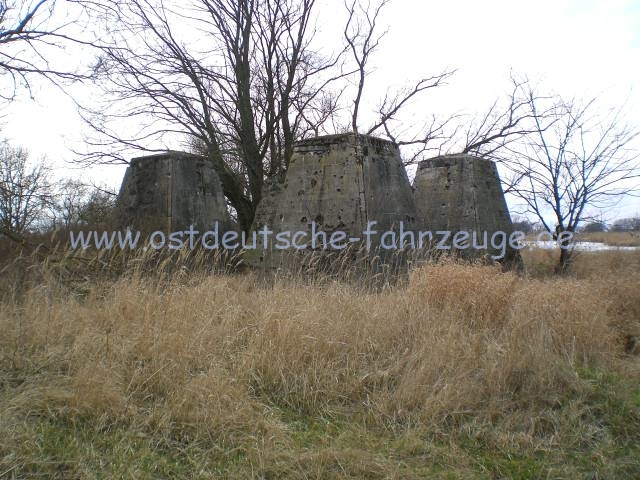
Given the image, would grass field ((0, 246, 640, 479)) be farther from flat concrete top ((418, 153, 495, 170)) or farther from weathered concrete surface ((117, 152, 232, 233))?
flat concrete top ((418, 153, 495, 170))

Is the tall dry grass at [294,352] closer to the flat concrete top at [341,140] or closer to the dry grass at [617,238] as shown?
the flat concrete top at [341,140]

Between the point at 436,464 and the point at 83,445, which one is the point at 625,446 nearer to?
the point at 436,464

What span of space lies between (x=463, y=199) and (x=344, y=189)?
9.58 feet

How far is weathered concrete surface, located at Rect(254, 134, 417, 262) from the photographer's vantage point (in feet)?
20.4

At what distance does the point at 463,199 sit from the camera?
832 cm

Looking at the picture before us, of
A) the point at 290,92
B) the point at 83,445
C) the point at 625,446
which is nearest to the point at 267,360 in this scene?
the point at 83,445

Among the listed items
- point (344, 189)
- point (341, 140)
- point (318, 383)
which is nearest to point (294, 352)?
point (318, 383)

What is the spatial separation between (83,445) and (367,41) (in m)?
11.1

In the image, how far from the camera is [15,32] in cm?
550

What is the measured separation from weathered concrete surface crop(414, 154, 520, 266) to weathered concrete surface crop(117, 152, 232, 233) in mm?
3582

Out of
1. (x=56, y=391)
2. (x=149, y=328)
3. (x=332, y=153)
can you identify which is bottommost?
(x=56, y=391)

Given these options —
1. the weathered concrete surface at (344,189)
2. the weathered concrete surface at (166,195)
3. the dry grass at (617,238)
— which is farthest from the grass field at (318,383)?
the dry grass at (617,238)

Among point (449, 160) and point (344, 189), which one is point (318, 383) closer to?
point (344, 189)

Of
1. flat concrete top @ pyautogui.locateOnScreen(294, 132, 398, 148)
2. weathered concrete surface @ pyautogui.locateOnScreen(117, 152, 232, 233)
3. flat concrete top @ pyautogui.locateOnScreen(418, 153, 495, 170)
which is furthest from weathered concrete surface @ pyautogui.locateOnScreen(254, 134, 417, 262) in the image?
flat concrete top @ pyautogui.locateOnScreen(418, 153, 495, 170)
